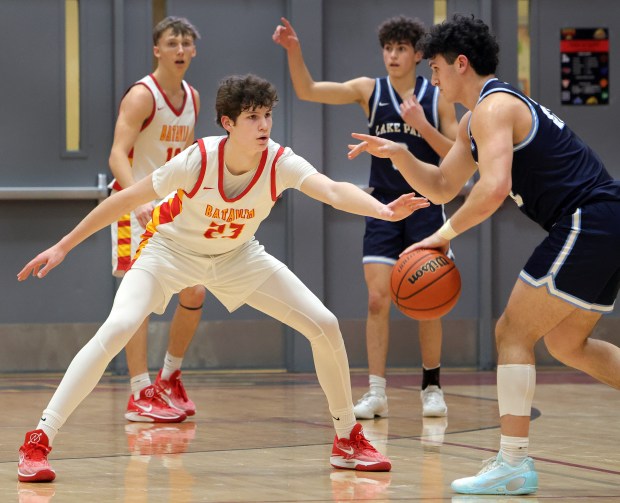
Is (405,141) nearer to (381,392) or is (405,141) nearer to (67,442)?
(381,392)

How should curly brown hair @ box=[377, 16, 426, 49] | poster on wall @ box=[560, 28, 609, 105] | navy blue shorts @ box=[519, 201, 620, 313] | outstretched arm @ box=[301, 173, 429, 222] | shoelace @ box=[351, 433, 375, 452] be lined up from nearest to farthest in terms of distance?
navy blue shorts @ box=[519, 201, 620, 313], outstretched arm @ box=[301, 173, 429, 222], shoelace @ box=[351, 433, 375, 452], curly brown hair @ box=[377, 16, 426, 49], poster on wall @ box=[560, 28, 609, 105]

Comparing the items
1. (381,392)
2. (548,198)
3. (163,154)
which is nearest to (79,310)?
(163,154)

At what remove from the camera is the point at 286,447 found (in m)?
5.31

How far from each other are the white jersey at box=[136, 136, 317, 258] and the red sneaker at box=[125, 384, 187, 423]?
1457mm

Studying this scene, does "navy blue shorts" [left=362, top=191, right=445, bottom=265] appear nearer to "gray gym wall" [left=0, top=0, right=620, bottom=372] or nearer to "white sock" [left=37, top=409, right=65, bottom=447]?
"gray gym wall" [left=0, top=0, right=620, bottom=372]

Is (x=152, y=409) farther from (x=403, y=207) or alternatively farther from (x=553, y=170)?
(x=553, y=170)

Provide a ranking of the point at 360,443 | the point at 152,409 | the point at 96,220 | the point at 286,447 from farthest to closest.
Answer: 1. the point at 152,409
2. the point at 286,447
3. the point at 360,443
4. the point at 96,220

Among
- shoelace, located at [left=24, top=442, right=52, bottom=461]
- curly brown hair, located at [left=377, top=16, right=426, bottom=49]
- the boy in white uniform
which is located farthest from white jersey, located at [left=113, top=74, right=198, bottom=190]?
shoelace, located at [left=24, top=442, right=52, bottom=461]

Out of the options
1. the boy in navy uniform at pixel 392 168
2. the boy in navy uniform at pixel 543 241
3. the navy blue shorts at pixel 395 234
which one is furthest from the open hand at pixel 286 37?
the boy in navy uniform at pixel 543 241

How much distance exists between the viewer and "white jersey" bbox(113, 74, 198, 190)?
21.7 feet

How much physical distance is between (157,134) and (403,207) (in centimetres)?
271

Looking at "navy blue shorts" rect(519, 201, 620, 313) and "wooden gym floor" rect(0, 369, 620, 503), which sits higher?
"navy blue shorts" rect(519, 201, 620, 313)

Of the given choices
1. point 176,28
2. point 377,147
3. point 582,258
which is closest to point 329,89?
point 176,28

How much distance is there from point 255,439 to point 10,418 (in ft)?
4.94
